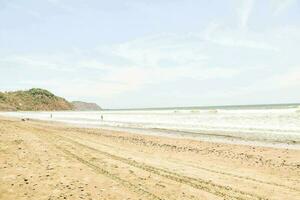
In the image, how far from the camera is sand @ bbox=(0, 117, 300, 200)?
1236 centimetres

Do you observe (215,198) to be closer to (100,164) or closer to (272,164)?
(100,164)

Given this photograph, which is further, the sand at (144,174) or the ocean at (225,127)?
the ocean at (225,127)

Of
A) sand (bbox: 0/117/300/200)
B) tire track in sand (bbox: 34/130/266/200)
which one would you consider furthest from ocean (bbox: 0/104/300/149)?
tire track in sand (bbox: 34/130/266/200)

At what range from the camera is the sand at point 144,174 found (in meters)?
12.4

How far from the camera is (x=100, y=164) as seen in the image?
17.5 metres

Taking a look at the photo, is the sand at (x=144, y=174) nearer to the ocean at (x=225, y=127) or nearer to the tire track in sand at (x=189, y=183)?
the tire track in sand at (x=189, y=183)

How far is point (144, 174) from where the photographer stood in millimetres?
15430

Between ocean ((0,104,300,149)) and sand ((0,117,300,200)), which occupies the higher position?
ocean ((0,104,300,149))

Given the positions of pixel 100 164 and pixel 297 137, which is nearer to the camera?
pixel 100 164

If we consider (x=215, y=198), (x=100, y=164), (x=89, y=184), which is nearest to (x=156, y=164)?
(x=100, y=164)

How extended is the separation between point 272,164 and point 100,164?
821 centimetres

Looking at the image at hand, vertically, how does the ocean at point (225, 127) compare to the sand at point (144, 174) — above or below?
above

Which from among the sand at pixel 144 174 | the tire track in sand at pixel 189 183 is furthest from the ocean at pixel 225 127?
the tire track in sand at pixel 189 183

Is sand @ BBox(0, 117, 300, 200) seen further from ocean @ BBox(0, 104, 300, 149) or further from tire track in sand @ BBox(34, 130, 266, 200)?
ocean @ BBox(0, 104, 300, 149)
